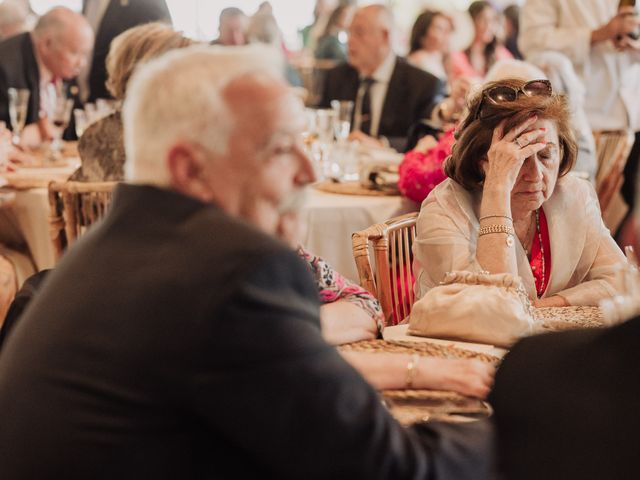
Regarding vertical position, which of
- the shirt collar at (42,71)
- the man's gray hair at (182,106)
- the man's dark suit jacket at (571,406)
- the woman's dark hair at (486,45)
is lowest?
the woman's dark hair at (486,45)

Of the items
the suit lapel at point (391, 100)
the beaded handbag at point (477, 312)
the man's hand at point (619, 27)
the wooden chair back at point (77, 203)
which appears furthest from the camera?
the suit lapel at point (391, 100)

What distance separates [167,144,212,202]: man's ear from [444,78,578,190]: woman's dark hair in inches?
56.9

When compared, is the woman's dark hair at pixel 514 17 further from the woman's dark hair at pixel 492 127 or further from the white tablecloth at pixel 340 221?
the woman's dark hair at pixel 492 127

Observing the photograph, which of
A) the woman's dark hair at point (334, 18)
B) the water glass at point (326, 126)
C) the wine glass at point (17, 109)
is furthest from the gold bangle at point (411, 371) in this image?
the woman's dark hair at point (334, 18)

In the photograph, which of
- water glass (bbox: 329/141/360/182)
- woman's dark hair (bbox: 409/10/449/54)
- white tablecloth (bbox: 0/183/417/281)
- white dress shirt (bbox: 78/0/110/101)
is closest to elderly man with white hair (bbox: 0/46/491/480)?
white tablecloth (bbox: 0/183/417/281)

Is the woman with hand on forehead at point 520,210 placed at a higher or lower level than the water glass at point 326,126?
higher

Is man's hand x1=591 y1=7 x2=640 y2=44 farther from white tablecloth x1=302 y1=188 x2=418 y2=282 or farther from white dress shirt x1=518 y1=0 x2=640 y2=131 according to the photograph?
white tablecloth x1=302 y1=188 x2=418 y2=282

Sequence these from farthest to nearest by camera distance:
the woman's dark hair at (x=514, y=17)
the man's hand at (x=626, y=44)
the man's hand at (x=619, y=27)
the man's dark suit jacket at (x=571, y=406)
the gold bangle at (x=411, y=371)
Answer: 1. the woman's dark hair at (x=514, y=17)
2. the man's hand at (x=626, y=44)
3. the man's hand at (x=619, y=27)
4. the gold bangle at (x=411, y=371)
5. the man's dark suit jacket at (x=571, y=406)

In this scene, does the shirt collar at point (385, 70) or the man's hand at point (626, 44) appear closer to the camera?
the man's hand at point (626, 44)

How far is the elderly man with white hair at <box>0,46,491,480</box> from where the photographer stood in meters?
1.25

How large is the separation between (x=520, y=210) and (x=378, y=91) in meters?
3.46

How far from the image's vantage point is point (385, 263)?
286 centimetres

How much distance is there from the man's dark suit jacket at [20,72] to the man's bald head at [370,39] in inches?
76.5

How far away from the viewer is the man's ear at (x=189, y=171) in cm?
141
